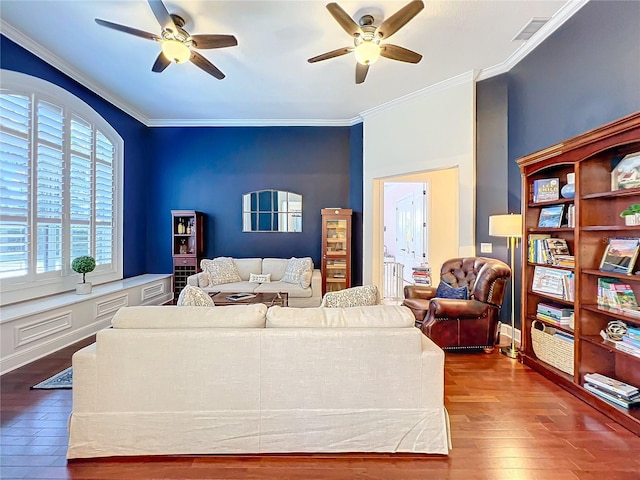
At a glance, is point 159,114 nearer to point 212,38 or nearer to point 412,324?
point 212,38

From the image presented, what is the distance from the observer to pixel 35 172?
3.59 meters

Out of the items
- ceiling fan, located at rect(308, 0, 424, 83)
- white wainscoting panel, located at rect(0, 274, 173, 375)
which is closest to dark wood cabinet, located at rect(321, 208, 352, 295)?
ceiling fan, located at rect(308, 0, 424, 83)

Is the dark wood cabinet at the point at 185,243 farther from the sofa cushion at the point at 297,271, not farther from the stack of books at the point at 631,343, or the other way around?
the stack of books at the point at 631,343

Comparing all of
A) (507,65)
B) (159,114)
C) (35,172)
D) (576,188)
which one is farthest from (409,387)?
(159,114)

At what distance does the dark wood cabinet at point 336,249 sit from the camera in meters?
5.57

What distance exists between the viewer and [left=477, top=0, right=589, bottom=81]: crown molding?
115 inches

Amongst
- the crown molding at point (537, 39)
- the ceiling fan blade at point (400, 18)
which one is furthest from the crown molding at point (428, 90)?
the ceiling fan blade at point (400, 18)

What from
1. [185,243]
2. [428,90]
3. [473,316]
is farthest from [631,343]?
[185,243]

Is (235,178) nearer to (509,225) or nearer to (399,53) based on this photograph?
(399,53)

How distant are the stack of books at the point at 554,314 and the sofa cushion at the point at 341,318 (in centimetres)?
183

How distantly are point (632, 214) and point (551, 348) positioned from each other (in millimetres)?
1363

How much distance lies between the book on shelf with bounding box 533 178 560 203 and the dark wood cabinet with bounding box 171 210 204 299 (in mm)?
5011

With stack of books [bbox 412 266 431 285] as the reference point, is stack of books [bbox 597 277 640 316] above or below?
above

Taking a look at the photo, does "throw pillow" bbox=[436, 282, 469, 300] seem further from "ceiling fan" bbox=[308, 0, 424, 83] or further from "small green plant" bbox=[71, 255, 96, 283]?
"small green plant" bbox=[71, 255, 96, 283]
